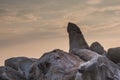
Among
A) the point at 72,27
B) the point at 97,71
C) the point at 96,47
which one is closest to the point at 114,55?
the point at 96,47

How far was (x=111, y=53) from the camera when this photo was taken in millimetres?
30531

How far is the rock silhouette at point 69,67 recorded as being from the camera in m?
22.9

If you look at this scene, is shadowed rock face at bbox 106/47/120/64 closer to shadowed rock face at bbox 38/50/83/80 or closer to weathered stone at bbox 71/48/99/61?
A: weathered stone at bbox 71/48/99/61

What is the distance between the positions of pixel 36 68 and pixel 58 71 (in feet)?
11.5

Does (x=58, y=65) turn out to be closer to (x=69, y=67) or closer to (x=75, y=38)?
(x=69, y=67)

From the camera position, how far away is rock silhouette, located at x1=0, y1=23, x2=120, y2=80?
75.2 feet

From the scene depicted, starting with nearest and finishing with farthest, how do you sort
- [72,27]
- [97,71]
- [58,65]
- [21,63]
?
[97,71], [58,65], [21,63], [72,27]

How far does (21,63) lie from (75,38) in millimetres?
6728

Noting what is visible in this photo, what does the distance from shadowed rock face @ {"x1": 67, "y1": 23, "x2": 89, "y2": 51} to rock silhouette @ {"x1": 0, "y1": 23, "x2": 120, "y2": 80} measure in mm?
5320

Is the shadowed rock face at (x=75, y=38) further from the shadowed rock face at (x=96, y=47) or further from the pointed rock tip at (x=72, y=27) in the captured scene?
the shadowed rock face at (x=96, y=47)

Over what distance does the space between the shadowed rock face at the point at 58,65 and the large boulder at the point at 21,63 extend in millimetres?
5919

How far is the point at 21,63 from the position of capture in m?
36.4

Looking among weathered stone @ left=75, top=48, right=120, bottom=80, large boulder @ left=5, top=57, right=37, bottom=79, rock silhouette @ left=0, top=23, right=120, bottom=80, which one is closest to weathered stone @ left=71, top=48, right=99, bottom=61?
rock silhouette @ left=0, top=23, right=120, bottom=80

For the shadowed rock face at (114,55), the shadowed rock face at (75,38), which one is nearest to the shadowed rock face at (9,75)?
the shadowed rock face at (75,38)
